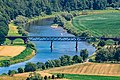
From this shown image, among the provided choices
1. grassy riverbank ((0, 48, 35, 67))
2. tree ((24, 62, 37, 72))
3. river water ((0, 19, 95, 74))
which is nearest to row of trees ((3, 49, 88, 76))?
tree ((24, 62, 37, 72))

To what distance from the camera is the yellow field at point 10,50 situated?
411ft

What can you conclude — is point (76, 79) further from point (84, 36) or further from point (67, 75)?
point (84, 36)

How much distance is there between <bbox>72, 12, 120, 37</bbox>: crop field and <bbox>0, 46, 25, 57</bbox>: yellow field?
88.7 ft

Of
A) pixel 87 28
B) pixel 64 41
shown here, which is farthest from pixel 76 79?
pixel 87 28

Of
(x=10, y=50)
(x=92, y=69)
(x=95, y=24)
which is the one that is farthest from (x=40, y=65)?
(x=95, y=24)

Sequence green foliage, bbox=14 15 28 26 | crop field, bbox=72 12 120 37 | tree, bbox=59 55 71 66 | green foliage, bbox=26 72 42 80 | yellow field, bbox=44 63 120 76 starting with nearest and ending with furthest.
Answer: green foliage, bbox=26 72 42 80 < yellow field, bbox=44 63 120 76 < tree, bbox=59 55 71 66 < crop field, bbox=72 12 120 37 < green foliage, bbox=14 15 28 26

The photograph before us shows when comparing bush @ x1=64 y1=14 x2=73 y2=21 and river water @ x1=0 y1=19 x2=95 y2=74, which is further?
bush @ x1=64 y1=14 x2=73 y2=21

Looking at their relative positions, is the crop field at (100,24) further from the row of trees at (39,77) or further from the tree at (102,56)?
the row of trees at (39,77)

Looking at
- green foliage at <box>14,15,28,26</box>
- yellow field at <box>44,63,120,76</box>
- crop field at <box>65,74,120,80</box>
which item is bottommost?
green foliage at <box>14,15,28,26</box>

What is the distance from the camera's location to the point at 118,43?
136m

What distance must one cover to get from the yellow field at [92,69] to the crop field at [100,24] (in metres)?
37.5

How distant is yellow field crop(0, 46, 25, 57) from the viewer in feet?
411

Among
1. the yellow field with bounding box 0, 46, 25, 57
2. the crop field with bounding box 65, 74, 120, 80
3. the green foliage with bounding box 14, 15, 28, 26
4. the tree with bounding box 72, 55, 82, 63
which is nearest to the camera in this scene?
the crop field with bounding box 65, 74, 120, 80

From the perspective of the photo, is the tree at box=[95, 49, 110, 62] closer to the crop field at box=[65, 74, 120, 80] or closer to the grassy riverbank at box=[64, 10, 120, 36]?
the crop field at box=[65, 74, 120, 80]
